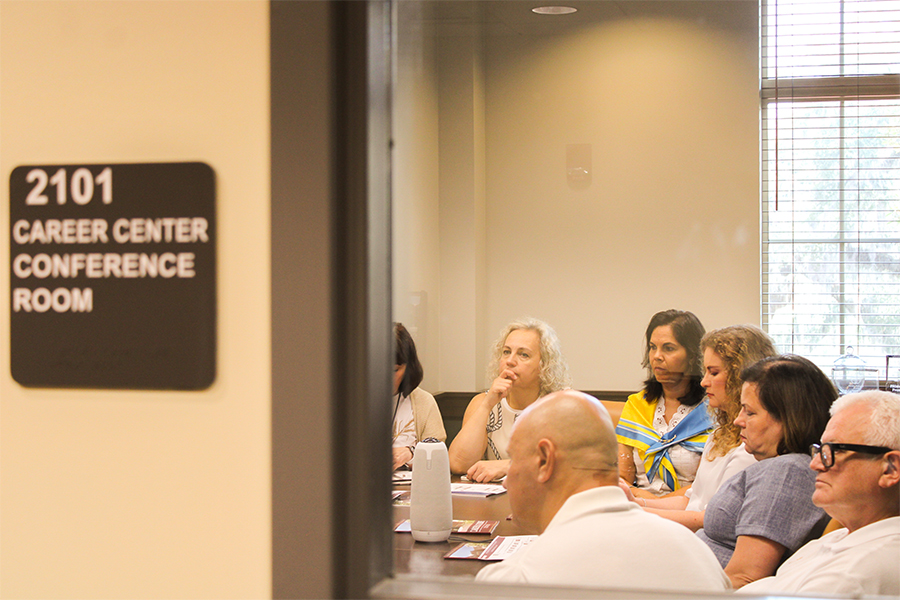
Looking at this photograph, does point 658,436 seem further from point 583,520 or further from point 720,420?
point 583,520

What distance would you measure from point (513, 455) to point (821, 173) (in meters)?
3.28

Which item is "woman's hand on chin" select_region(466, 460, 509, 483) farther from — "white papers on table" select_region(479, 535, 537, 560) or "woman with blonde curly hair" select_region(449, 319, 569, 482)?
"white papers on table" select_region(479, 535, 537, 560)

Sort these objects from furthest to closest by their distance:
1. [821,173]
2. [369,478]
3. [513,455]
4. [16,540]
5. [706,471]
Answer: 1. [821,173]
2. [706,471]
3. [513,455]
4. [16,540]
5. [369,478]

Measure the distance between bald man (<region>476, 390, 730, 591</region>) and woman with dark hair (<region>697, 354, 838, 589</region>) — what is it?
0.43 meters

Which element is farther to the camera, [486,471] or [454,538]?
[486,471]

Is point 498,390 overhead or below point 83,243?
below

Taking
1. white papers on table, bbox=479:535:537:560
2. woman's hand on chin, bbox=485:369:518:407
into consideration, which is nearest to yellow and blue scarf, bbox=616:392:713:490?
woman's hand on chin, bbox=485:369:518:407

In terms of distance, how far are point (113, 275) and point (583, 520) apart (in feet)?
2.85

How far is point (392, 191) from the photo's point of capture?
40.9 inches

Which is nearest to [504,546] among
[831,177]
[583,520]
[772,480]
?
[583,520]

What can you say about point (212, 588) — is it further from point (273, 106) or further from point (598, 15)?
point (598, 15)

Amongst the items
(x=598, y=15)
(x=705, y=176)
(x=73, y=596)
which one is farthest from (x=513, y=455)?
(x=598, y=15)

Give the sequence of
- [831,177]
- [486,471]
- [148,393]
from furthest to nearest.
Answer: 1. [831,177]
2. [486,471]
3. [148,393]

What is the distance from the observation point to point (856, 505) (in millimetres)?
1629
